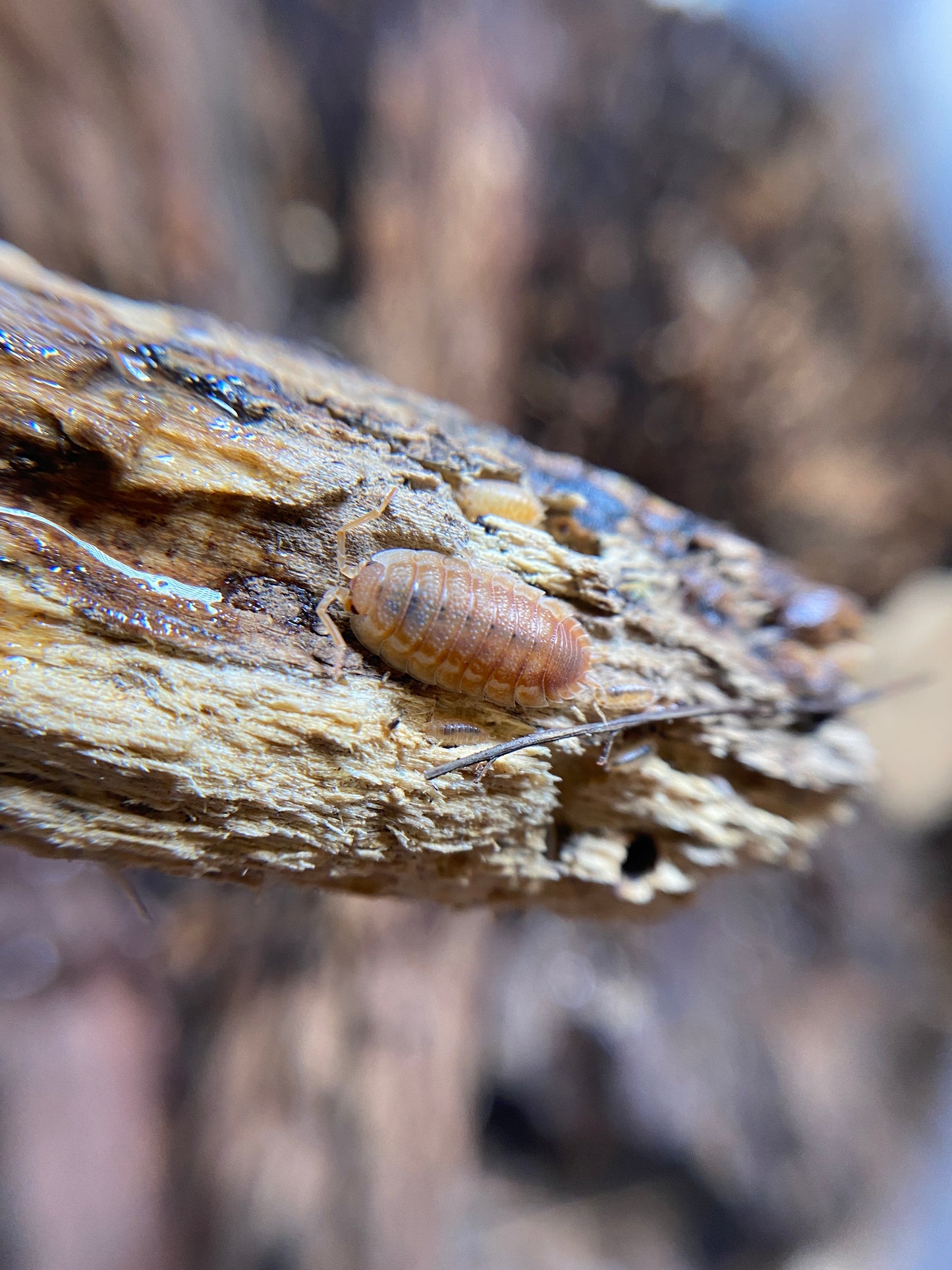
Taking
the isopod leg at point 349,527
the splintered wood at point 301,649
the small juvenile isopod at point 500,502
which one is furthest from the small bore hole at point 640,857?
the isopod leg at point 349,527

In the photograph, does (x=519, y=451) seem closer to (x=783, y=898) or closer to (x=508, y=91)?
(x=508, y=91)

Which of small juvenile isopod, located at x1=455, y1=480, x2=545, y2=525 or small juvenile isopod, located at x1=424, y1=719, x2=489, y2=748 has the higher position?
small juvenile isopod, located at x1=455, y1=480, x2=545, y2=525

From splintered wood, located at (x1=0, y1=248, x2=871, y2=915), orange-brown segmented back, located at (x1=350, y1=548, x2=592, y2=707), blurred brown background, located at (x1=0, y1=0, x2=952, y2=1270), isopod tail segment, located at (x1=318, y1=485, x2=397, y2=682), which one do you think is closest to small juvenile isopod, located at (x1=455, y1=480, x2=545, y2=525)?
splintered wood, located at (x1=0, y1=248, x2=871, y2=915)

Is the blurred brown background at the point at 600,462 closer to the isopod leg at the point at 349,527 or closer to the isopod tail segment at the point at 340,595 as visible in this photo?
the isopod tail segment at the point at 340,595

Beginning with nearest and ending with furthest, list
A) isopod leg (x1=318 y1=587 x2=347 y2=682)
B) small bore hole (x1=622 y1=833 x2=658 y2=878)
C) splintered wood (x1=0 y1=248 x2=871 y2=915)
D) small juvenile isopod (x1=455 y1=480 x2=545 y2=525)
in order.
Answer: splintered wood (x1=0 y1=248 x2=871 y2=915)
isopod leg (x1=318 y1=587 x2=347 y2=682)
small juvenile isopod (x1=455 y1=480 x2=545 y2=525)
small bore hole (x1=622 y1=833 x2=658 y2=878)

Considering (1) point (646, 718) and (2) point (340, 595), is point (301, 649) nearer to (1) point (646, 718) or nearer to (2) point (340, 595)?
(2) point (340, 595)

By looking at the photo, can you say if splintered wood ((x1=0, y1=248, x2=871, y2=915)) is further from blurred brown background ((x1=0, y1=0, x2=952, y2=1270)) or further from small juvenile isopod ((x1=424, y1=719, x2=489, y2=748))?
blurred brown background ((x1=0, y1=0, x2=952, y2=1270))

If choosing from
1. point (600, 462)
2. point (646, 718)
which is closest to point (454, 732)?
point (646, 718)
